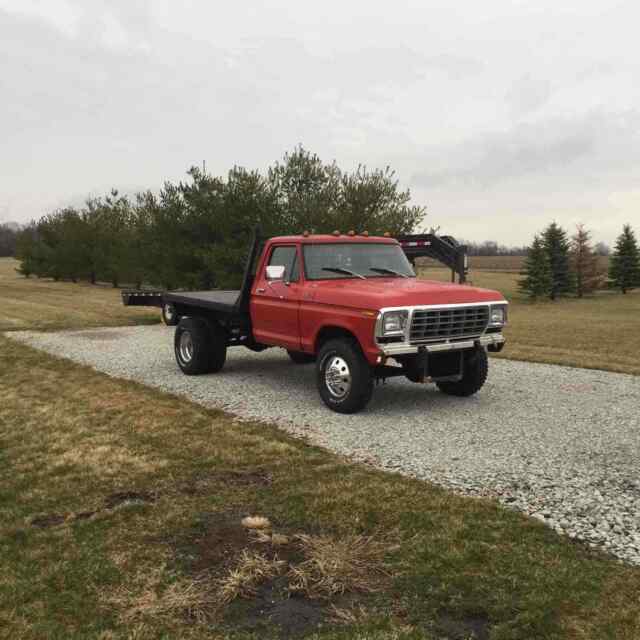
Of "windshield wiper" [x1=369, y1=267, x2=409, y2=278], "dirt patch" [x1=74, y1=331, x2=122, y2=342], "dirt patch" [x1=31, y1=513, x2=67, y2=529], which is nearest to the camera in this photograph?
"dirt patch" [x1=31, y1=513, x2=67, y2=529]

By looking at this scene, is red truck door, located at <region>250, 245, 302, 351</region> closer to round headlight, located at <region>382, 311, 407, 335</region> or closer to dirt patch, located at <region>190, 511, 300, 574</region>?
round headlight, located at <region>382, 311, 407, 335</region>

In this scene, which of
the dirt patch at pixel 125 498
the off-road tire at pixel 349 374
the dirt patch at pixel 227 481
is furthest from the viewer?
the off-road tire at pixel 349 374

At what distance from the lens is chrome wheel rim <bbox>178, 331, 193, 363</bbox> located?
10.0 m

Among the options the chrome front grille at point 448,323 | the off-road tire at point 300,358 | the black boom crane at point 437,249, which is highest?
the black boom crane at point 437,249

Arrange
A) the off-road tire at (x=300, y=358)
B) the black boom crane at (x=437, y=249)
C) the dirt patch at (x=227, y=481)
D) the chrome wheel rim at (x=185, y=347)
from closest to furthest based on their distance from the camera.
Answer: the dirt patch at (x=227, y=481) → the chrome wheel rim at (x=185, y=347) → the off-road tire at (x=300, y=358) → the black boom crane at (x=437, y=249)

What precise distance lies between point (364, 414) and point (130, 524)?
12.0ft

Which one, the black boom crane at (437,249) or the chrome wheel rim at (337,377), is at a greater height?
the black boom crane at (437,249)

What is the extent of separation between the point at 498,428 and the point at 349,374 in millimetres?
1798

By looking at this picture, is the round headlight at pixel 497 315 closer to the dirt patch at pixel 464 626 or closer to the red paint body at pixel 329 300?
the red paint body at pixel 329 300

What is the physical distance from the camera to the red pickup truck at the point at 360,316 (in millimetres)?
6961

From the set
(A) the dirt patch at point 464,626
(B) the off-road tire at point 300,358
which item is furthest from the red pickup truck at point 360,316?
(A) the dirt patch at point 464,626

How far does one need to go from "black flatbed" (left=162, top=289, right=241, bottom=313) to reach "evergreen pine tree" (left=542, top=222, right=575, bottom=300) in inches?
1678

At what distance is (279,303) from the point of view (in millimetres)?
8383

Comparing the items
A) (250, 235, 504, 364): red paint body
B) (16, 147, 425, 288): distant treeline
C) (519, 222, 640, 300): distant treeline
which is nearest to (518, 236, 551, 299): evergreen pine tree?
(519, 222, 640, 300): distant treeline
